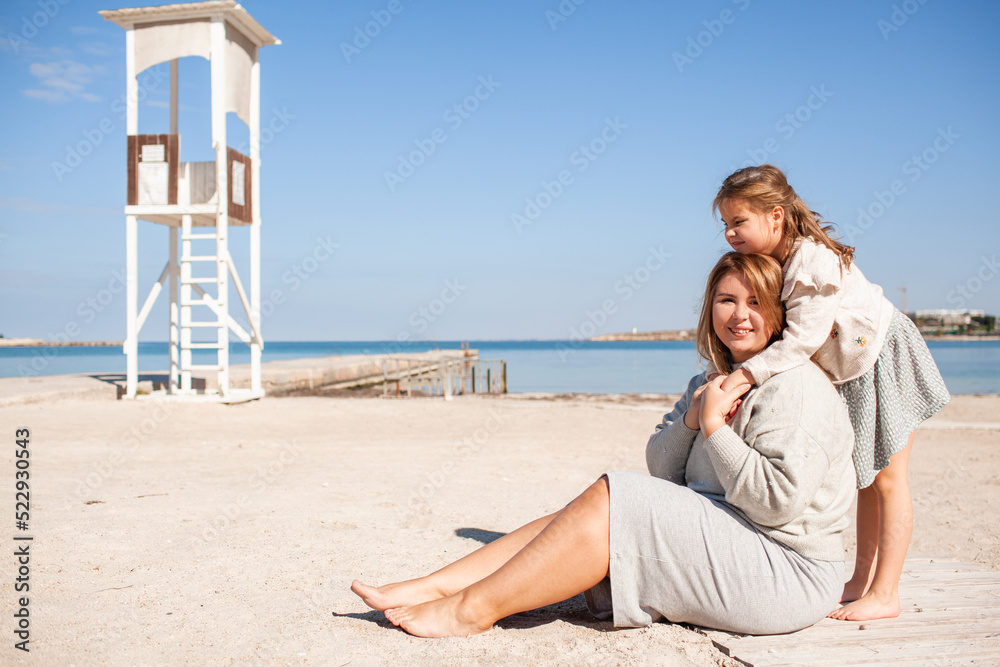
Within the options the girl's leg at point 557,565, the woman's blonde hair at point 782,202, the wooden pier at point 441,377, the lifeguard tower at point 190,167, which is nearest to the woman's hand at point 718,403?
the girl's leg at point 557,565

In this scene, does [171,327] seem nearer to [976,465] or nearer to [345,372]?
[976,465]

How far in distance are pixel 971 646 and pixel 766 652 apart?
68cm

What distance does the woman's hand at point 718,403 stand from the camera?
2.25m

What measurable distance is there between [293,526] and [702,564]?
2.59 meters

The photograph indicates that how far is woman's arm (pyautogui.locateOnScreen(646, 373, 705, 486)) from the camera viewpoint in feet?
8.45

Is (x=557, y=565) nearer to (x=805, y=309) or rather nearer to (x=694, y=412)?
(x=694, y=412)

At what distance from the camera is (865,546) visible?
2902 millimetres

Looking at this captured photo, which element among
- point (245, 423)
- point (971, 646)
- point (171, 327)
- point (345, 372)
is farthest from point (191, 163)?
point (345, 372)

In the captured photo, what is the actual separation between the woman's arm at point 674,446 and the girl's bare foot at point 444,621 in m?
0.81

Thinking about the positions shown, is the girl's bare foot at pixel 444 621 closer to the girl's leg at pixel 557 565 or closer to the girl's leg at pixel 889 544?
the girl's leg at pixel 557 565

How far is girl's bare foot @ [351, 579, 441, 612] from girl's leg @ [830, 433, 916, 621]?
1.46m

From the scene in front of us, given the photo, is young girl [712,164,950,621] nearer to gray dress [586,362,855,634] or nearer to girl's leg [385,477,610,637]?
gray dress [586,362,855,634]

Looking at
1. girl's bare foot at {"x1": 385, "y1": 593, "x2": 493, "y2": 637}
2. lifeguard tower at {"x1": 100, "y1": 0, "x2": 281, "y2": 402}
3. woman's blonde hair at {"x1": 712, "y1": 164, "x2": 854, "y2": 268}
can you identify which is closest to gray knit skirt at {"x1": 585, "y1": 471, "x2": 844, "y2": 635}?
girl's bare foot at {"x1": 385, "y1": 593, "x2": 493, "y2": 637}

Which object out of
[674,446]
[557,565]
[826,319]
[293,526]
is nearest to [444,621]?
Answer: [557,565]
